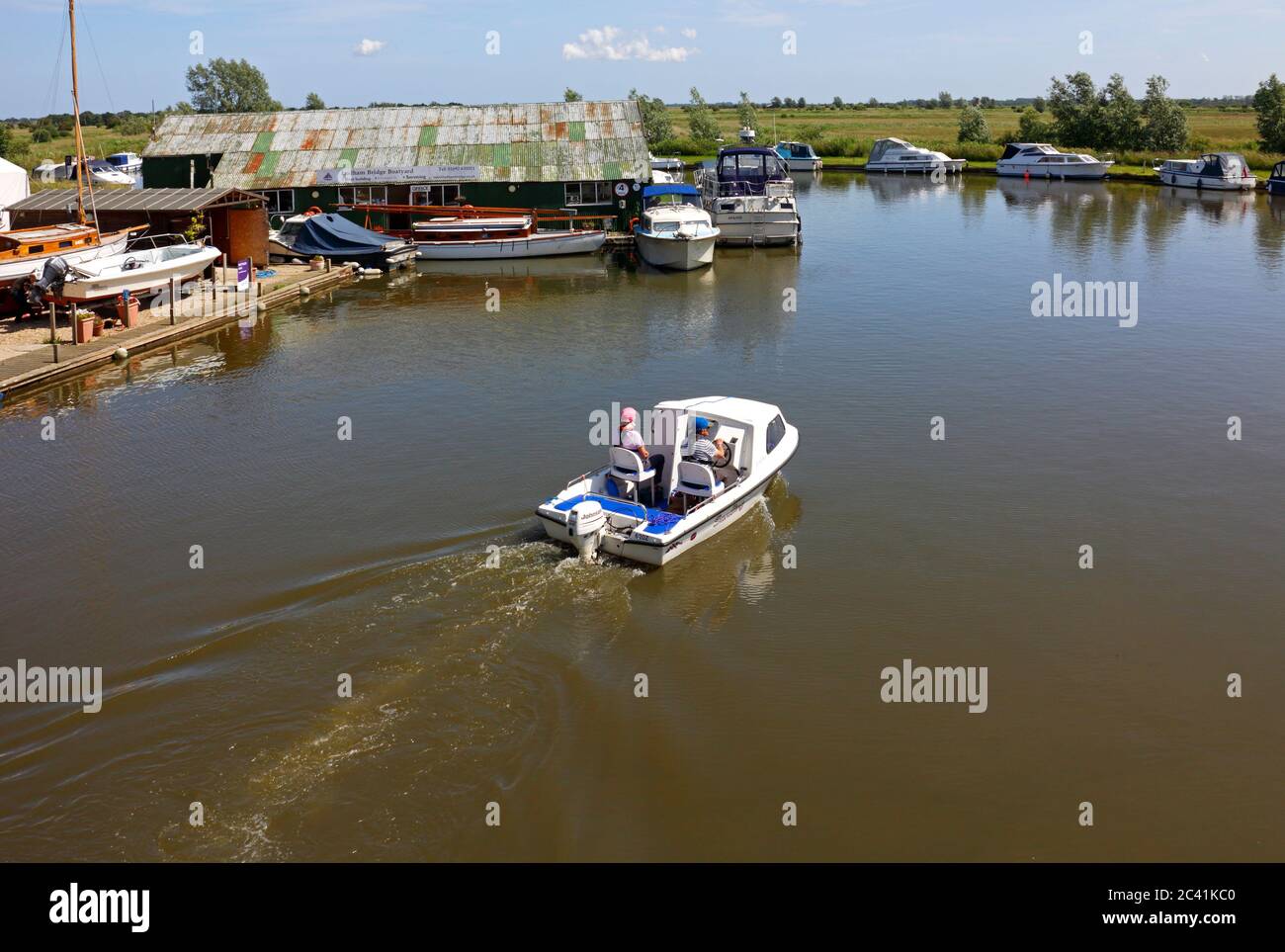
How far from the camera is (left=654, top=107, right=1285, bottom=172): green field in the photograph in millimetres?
74250

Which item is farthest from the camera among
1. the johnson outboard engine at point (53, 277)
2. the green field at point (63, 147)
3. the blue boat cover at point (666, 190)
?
the green field at point (63, 147)

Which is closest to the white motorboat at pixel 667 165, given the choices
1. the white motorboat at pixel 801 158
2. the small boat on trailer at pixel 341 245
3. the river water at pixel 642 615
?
the white motorboat at pixel 801 158

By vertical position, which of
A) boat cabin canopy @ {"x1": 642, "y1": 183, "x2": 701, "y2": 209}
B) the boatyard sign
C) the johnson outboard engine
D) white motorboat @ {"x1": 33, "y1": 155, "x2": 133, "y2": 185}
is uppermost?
white motorboat @ {"x1": 33, "y1": 155, "x2": 133, "y2": 185}

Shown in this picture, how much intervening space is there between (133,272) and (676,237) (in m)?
17.7

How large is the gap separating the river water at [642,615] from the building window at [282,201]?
59.7 ft

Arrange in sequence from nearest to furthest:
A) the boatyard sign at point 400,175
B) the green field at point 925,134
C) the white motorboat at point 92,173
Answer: the boatyard sign at point 400,175 < the white motorboat at point 92,173 < the green field at point 925,134

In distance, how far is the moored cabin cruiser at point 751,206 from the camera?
1731 inches

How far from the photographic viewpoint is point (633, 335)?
102ft

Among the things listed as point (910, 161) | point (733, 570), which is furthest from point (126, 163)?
point (733, 570)

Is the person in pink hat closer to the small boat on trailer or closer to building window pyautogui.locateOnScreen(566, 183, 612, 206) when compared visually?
the small boat on trailer

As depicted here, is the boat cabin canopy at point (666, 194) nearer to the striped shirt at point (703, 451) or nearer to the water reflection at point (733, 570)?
the water reflection at point (733, 570)

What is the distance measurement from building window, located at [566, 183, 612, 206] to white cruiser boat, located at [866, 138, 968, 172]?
38426mm

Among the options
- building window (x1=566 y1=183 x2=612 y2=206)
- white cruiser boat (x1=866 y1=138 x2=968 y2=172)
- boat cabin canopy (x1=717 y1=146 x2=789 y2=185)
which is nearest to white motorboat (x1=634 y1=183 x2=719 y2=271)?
building window (x1=566 y1=183 x2=612 y2=206)

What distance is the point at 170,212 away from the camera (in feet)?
118
